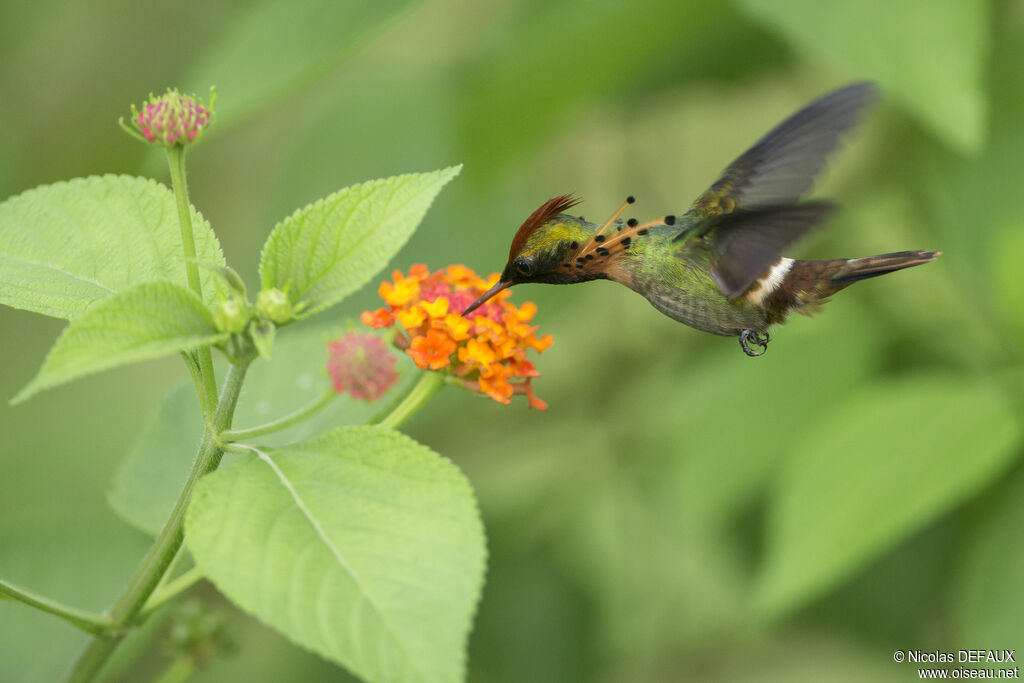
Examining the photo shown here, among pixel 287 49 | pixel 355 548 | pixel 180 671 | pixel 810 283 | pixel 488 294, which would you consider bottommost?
pixel 180 671

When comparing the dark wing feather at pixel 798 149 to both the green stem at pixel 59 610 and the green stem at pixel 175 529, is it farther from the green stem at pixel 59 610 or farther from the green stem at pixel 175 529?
the green stem at pixel 59 610

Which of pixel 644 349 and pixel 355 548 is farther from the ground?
pixel 644 349

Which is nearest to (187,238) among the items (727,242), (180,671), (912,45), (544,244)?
(544,244)

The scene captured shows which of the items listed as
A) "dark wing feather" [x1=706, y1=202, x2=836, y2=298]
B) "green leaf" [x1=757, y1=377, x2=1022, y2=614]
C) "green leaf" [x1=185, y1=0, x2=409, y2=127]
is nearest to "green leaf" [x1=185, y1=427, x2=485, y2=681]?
"dark wing feather" [x1=706, y1=202, x2=836, y2=298]

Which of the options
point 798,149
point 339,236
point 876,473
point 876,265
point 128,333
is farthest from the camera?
point 876,473

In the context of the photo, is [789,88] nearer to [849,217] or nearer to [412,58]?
[849,217]

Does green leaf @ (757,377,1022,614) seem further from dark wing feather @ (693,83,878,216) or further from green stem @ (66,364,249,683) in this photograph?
green stem @ (66,364,249,683)

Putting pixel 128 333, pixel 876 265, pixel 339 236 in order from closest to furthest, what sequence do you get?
pixel 128 333 < pixel 339 236 < pixel 876 265

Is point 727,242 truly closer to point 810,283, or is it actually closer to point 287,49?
point 810,283

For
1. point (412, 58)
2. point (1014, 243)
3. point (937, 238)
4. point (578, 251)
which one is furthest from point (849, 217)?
point (412, 58)
